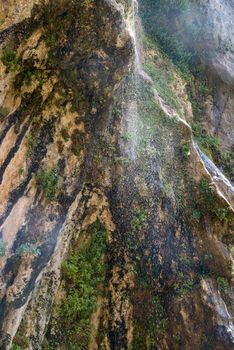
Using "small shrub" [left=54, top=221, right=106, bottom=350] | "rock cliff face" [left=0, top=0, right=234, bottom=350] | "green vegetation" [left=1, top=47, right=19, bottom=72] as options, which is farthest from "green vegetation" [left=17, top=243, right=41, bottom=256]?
"green vegetation" [left=1, top=47, right=19, bottom=72]

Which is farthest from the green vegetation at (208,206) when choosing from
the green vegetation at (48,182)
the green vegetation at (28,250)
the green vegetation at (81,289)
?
the green vegetation at (28,250)

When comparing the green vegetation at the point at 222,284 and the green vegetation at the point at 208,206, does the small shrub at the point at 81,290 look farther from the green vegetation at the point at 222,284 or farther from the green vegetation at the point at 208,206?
the green vegetation at the point at 222,284

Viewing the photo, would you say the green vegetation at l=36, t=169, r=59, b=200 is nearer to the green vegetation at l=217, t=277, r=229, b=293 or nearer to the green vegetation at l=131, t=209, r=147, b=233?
the green vegetation at l=131, t=209, r=147, b=233

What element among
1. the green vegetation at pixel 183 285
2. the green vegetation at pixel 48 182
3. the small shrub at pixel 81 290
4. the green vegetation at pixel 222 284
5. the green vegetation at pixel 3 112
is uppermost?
the green vegetation at pixel 3 112

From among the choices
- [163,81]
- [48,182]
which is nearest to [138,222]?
[48,182]

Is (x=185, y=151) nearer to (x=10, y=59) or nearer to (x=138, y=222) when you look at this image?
(x=138, y=222)

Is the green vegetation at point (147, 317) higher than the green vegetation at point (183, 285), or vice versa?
the green vegetation at point (183, 285)
